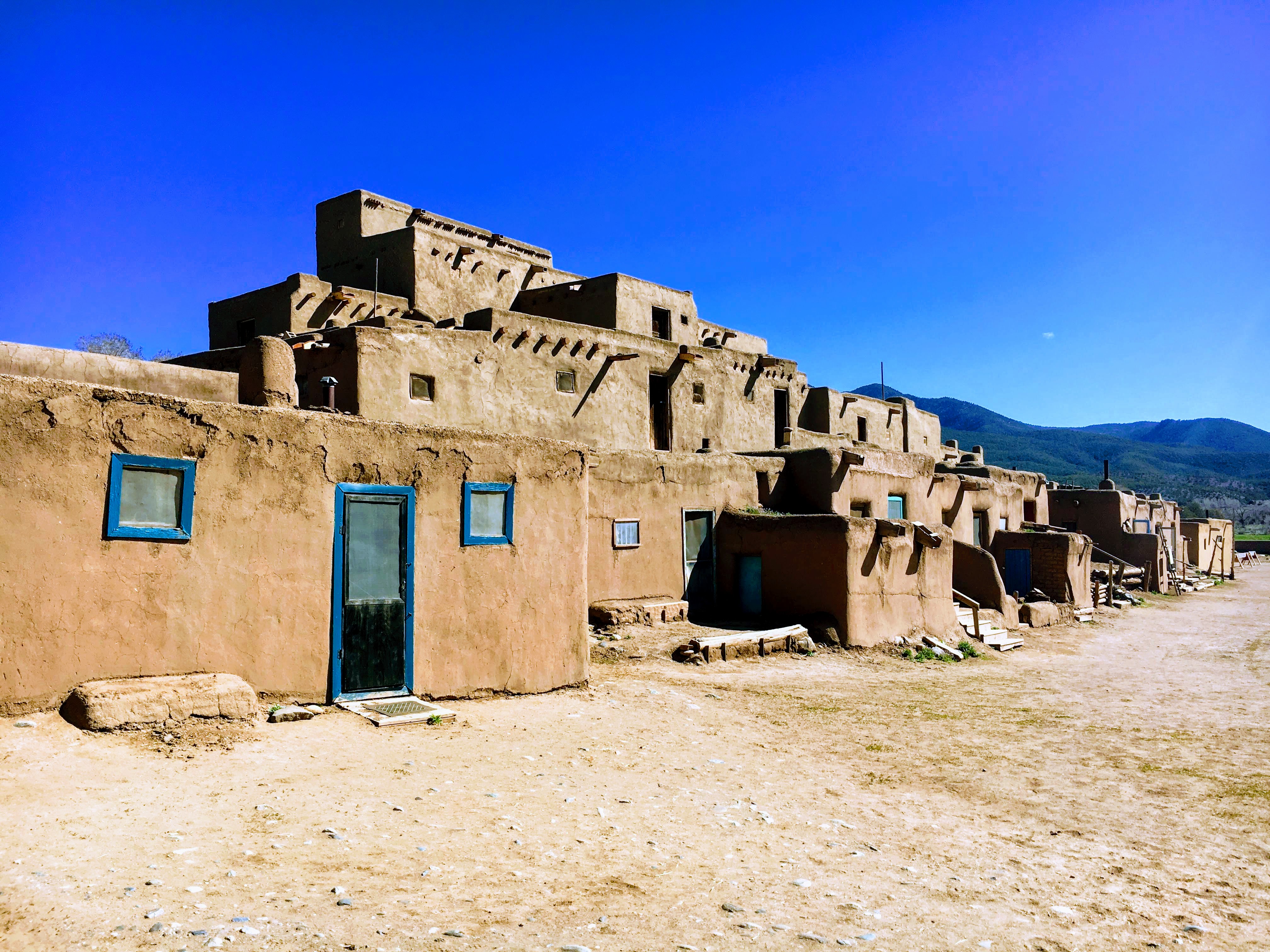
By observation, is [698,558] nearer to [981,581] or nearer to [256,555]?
[981,581]

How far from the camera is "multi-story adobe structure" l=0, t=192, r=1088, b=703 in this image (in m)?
6.41

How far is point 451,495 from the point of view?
27.9 ft

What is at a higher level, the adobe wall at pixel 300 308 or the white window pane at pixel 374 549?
the adobe wall at pixel 300 308

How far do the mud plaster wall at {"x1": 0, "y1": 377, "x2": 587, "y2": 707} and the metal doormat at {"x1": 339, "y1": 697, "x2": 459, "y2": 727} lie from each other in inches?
10.6

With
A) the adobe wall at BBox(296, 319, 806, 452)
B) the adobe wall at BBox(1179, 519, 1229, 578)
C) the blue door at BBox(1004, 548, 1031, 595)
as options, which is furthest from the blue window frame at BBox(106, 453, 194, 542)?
the adobe wall at BBox(1179, 519, 1229, 578)

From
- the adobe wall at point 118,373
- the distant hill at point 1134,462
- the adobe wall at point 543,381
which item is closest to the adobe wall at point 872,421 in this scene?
the adobe wall at point 543,381

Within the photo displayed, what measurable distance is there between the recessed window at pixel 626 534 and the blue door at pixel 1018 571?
12557 mm

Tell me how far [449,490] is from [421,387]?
335 inches

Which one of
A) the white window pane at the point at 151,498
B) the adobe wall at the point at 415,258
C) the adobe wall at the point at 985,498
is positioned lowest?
the white window pane at the point at 151,498

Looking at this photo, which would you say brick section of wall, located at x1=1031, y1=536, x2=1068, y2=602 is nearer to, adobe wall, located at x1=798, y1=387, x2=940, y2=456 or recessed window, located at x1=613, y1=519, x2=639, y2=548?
adobe wall, located at x1=798, y1=387, x2=940, y2=456

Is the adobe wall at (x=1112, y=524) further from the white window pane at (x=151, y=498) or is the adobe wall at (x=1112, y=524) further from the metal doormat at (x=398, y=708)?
the white window pane at (x=151, y=498)

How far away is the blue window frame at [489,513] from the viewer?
8.62m

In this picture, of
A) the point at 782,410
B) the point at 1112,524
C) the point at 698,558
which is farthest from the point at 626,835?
the point at 1112,524

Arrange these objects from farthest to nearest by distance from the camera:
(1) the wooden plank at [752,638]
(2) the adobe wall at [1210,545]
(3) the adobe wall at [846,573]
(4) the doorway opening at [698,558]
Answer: (2) the adobe wall at [1210,545]
(4) the doorway opening at [698,558]
(3) the adobe wall at [846,573]
(1) the wooden plank at [752,638]
